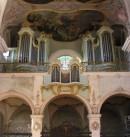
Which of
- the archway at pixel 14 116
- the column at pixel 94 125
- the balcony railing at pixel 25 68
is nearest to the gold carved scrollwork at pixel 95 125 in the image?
the column at pixel 94 125

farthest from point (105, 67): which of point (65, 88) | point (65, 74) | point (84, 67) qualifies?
point (65, 88)

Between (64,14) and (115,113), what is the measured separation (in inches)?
298

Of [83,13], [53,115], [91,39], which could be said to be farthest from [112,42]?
[53,115]

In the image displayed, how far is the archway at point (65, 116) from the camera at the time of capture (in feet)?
55.6

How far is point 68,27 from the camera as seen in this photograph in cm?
1864

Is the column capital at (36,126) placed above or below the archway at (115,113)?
below

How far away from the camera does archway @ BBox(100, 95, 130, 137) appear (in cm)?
1648

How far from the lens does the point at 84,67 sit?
1538 centimetres

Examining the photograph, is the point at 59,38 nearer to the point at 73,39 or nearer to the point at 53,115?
the point at 73,39

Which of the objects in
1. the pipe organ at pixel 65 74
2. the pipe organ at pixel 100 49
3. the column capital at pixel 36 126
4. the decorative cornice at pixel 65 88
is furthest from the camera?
the pipe organ at pixel 100 49

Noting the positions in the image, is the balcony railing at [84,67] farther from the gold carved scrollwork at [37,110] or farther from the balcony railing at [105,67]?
the gold carved scrollwork at [37,110]

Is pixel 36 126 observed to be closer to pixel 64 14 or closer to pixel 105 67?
pixel 105 67

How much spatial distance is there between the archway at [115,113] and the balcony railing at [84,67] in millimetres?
1918

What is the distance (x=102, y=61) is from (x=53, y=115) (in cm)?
502
